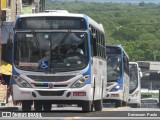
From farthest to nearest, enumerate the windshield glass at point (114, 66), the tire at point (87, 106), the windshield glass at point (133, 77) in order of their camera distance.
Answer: the windshield glass at point (133, 77), the windshield glass at point (114, 66), the tire at point (87, 106)

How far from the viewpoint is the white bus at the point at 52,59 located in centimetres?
2431

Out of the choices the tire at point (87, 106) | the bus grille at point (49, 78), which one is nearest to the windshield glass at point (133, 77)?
the tire at point (87, 106)

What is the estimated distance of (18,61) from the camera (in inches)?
967

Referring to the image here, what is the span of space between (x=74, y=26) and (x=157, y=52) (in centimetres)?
13349

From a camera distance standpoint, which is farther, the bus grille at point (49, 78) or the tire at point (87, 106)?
the tire at point (87, 106)

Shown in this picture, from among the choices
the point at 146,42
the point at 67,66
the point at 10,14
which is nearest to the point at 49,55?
the point at 67,66

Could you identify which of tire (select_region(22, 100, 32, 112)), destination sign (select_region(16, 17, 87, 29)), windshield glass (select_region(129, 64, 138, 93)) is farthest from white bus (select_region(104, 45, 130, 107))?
windshield glass (select_region(129, 64, 138, 93))

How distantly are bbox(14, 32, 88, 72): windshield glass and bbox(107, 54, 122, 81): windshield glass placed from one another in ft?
46.9

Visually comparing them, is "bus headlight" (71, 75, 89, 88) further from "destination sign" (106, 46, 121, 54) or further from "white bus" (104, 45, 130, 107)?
"destination sign" (106, 46, 121, 54)

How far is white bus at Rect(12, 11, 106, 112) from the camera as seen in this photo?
79.8ft

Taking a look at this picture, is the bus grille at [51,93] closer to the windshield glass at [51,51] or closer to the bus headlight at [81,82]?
the bus headlight at [81,82]

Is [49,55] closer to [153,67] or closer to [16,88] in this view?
[16,88]

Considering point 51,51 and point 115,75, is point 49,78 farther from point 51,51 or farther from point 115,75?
point 115,75

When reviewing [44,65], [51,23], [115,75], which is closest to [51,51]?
[44,65]
